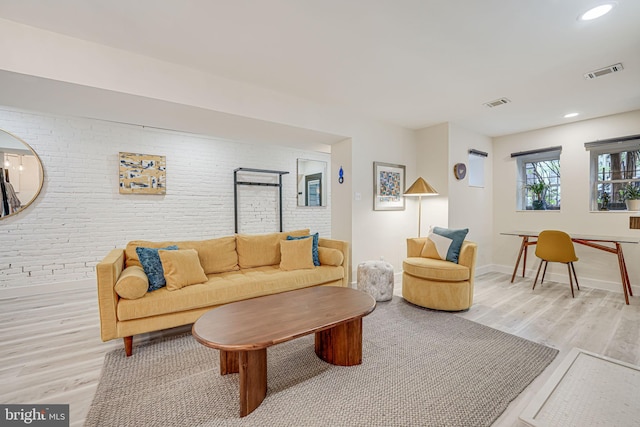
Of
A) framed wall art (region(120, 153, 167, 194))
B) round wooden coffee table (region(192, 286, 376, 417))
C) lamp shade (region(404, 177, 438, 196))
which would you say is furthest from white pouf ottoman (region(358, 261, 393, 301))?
framed wall art (region(120, 153, 167, 194))

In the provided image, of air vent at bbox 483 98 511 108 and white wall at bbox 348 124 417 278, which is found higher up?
air vent at bbox 483 98 511 108

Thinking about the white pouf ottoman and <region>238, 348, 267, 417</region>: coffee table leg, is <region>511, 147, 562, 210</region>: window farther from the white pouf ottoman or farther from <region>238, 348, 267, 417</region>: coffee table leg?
<region>238, 348, 267, 417</region>: coffee table leg

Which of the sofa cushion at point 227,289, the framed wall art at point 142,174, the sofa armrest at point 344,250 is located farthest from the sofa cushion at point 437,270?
the framed wall art at point 142,174

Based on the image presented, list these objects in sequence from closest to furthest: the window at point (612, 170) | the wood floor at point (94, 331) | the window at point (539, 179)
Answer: the wood floor at point (94, 331) → the window at point (612, 170) → the window at point (539, 179)

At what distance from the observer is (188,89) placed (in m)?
2.69

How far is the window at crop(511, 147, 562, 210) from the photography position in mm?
4492

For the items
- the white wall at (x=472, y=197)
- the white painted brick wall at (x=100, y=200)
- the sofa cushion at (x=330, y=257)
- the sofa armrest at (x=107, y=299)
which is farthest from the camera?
the white wall at (x=472, y=197)

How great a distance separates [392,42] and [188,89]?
1937mm

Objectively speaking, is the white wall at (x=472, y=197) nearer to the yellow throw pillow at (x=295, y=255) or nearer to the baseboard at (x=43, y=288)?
the yellow throw pillow at (x=295, y=255)

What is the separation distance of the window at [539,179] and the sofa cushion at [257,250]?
14.3ft

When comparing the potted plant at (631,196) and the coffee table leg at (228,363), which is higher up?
the potted plant at (631,196)

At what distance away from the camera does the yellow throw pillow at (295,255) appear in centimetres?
320

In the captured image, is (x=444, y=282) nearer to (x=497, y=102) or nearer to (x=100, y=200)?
(x=497, y=102)

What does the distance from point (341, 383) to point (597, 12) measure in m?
3.05
